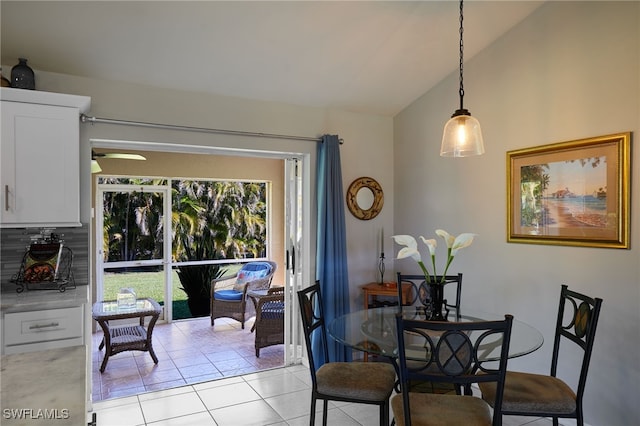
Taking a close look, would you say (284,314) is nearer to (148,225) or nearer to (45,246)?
(45,246)

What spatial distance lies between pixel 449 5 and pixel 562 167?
4.38 ft

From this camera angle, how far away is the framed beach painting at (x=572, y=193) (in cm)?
251

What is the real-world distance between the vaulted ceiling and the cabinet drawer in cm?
161

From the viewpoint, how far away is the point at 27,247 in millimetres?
2869

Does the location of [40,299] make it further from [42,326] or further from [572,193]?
[572,193]

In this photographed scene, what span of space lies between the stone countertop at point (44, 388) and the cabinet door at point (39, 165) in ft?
5.78

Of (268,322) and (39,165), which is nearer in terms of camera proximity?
(39,165)

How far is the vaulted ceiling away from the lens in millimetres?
2545

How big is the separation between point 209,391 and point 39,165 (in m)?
2.11

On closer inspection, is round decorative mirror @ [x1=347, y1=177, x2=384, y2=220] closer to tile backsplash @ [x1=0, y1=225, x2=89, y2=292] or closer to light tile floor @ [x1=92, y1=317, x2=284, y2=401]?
light tile floor @ [x1=92, y1=317, x2=284, y2=401]

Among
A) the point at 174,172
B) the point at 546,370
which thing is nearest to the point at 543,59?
the point at 546,370

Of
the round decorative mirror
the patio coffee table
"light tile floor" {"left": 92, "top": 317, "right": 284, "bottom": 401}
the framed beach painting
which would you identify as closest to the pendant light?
the framed beach painting

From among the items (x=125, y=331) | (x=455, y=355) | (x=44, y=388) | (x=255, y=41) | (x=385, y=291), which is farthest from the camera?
(x=125, y=331)

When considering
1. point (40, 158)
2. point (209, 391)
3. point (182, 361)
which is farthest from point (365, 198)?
point (40, 158)
